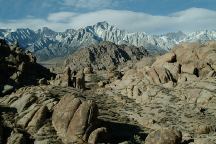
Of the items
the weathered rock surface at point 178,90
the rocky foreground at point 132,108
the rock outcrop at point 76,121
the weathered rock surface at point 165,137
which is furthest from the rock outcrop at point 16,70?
the weathered rock surface at point 165,137

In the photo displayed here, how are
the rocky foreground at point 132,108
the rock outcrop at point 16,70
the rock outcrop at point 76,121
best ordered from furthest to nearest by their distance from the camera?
the rock outcrop at point 16,70, the rocky foreground at point 132,108, the rock outcrop at point 76,121

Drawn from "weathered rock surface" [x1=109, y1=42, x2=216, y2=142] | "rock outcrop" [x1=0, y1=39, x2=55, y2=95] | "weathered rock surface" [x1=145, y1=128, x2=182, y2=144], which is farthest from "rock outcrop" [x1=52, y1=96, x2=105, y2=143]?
"rock outcrop" [x1=0, y1=39, x2=55, y2=95]

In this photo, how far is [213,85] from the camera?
84188mm

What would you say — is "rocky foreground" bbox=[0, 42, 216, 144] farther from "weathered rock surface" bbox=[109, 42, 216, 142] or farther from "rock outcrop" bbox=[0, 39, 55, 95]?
"rock outcrop" bbox=[0, 39, 55, 95]

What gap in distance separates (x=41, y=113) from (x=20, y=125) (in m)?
3.28

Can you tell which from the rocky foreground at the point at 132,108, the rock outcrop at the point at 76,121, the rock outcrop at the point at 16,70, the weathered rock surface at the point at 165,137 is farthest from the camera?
the rock outcrop at the point at 16,70

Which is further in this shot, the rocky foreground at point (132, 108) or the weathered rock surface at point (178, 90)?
the weathered rock surface at point (178, 90)

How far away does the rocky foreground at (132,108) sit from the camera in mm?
57031

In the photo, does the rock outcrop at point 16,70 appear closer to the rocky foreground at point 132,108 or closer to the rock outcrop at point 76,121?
the rocky foreground at point 132,108

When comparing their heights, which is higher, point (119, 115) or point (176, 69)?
point (176, 69)

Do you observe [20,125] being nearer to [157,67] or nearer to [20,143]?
[20,143]

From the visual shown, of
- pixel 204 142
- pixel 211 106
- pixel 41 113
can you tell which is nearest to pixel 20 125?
pixel 41 113

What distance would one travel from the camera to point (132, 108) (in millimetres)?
80188

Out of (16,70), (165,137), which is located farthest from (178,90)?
(16,70)
